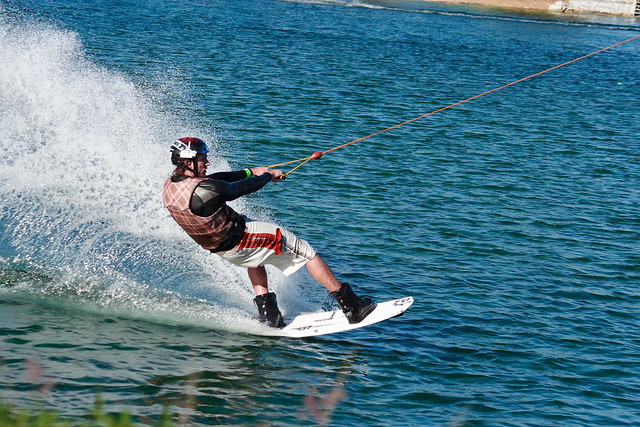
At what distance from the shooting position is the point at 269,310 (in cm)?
954

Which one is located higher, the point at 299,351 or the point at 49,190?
the point at 49,190

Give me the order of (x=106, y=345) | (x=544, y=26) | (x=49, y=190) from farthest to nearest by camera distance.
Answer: (x=544, y=26)
(x=49, y=190)
(x=106, y=345)

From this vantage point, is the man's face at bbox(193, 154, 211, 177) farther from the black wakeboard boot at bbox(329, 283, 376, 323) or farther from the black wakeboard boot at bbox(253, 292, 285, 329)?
the black wakeboard boot at bbox(329, 283, 376, 323)

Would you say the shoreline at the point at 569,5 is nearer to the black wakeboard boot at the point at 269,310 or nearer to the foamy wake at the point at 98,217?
the foamy wake at the point at 98,217

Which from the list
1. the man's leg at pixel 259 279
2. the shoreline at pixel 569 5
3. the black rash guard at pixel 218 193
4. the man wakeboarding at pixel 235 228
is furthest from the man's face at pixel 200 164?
the shoreline at pixel 569 5

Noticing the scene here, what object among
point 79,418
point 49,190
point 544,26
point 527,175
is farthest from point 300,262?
point 544,26

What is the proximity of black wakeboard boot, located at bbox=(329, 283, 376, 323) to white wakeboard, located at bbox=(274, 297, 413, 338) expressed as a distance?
6 centimetres

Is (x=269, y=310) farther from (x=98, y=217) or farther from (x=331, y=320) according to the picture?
(x=98, y=217)

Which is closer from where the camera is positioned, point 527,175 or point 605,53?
point 527,175

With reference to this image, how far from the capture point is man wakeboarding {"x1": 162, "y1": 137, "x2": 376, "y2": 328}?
836cm

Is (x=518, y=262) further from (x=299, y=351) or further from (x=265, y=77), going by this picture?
(x=265, y=77)

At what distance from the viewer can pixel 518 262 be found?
13242 millimetres

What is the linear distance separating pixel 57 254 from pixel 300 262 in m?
3.37

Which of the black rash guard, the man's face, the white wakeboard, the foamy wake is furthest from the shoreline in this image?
the man's face
